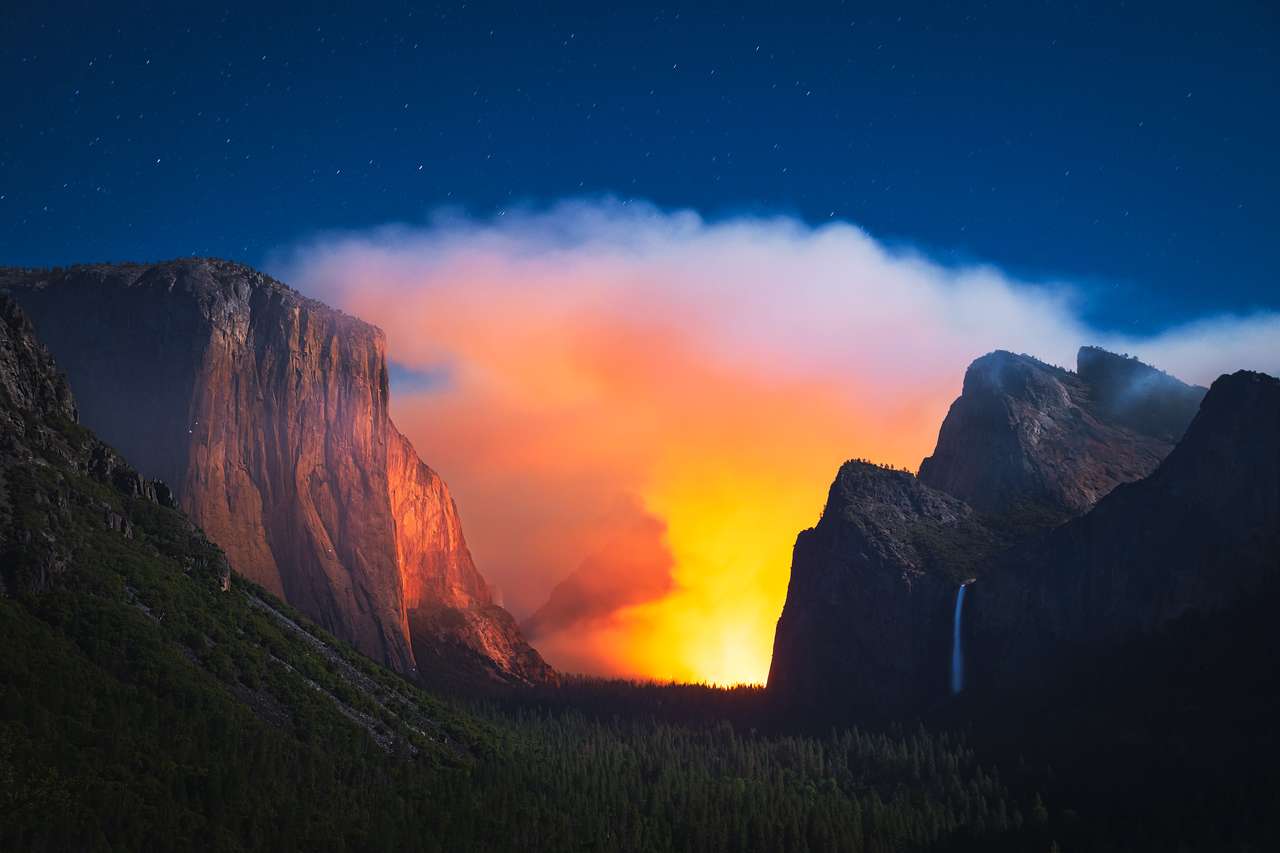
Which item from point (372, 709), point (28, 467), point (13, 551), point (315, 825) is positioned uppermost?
point (28, 467)

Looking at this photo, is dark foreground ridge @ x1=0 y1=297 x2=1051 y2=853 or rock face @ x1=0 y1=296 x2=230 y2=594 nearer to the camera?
dark foreground ridge @ x1=0 y1=297 x2=1051 y2=853

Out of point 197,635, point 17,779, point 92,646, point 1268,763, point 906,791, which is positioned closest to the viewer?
point 17,779

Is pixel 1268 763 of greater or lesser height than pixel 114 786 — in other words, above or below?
above

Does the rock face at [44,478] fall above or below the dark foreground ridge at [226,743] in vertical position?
above

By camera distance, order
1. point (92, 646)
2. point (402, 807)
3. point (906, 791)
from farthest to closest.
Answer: point (906, 791), point (402, 807), point (92, 646)

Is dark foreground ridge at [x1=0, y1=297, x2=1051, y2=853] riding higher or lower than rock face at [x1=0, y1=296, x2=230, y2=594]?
lower

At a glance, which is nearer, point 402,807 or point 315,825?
point 315,825

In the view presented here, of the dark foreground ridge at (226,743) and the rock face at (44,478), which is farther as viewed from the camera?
the rock face at (44,478)

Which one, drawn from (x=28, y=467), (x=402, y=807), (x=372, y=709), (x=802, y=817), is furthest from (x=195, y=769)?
(x=802, y=817)

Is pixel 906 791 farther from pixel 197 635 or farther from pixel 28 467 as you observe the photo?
pixel 28 467

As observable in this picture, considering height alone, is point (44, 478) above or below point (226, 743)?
above

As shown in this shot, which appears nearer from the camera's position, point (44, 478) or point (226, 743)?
point (226, 743)
